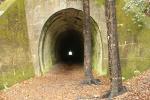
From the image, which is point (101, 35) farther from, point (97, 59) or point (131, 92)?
point (131, 92)

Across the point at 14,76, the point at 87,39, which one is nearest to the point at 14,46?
the point at 14,76

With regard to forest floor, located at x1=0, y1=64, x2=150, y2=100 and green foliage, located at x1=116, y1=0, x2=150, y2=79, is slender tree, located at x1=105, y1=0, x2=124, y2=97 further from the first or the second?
green foliage, located at x1=116, y1=0, x2=150, y2=79

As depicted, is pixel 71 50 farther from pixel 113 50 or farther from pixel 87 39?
pixel 113 50

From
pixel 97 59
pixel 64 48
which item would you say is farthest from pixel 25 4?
pixel 64 48

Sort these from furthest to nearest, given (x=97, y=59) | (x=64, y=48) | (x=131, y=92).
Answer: (x=64, y=48)
(x=97, y=59)
(x=131, y=92)

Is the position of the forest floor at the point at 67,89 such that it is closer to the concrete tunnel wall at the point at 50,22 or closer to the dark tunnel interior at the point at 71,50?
the concrete tunnel wall at the point at 50,22

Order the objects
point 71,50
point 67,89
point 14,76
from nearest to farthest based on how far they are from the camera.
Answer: point 67,89 → point 14,76 → point 71,50

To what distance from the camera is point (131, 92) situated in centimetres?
1377

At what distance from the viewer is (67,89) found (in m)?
17.2

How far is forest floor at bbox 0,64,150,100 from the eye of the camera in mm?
13856

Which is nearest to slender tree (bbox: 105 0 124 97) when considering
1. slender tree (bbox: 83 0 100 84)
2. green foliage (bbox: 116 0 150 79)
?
slender tree (bbox: 83 0 100 84)

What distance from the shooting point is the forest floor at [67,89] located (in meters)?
13.9

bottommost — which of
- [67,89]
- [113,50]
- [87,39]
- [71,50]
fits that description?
[67,89]

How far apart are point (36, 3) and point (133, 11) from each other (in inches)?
220
